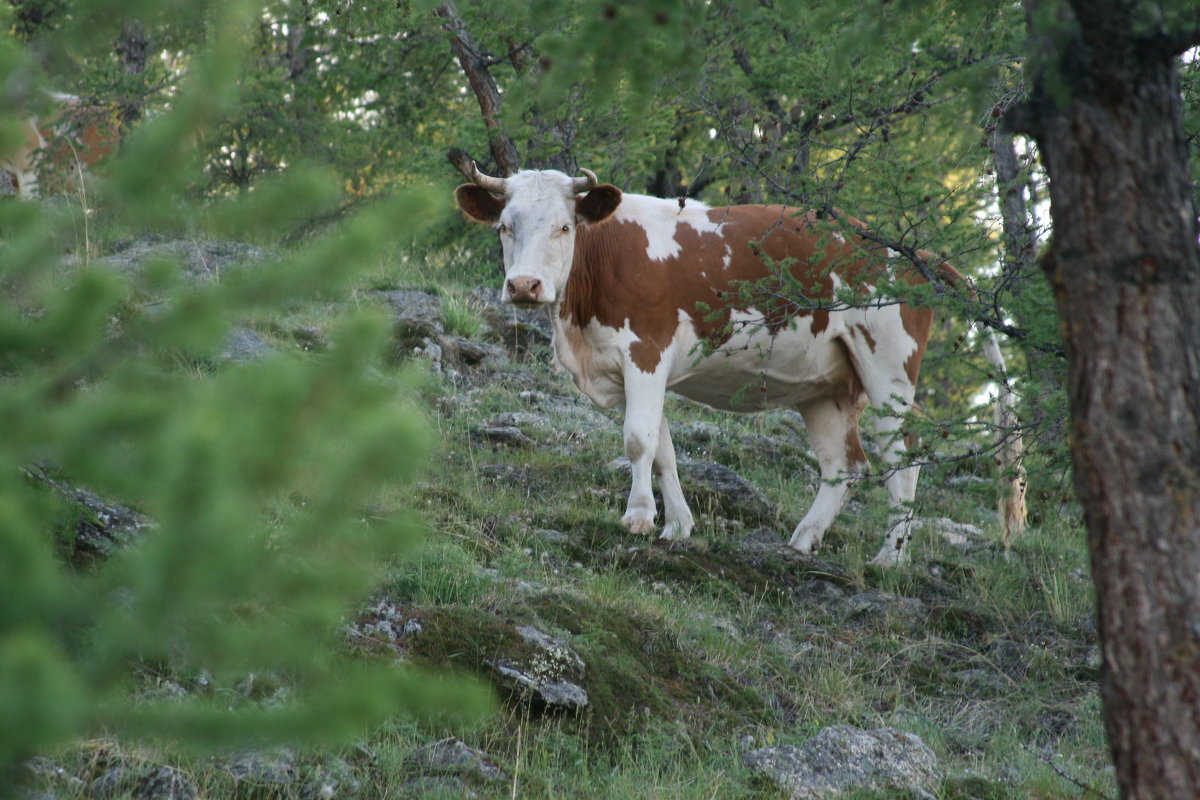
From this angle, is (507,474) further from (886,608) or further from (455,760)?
(455,760)

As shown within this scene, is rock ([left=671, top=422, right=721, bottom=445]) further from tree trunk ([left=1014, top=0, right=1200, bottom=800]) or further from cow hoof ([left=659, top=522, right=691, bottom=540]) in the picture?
tree trunk ([left=1014, top=0, right=1200, bottom=800])

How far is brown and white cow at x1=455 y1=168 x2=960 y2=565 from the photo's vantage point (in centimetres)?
800

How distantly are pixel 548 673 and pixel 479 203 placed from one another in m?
4.23

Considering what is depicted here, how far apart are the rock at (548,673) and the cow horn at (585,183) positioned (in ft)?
12.5

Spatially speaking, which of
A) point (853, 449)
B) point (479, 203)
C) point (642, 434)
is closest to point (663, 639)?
point (642, 434)

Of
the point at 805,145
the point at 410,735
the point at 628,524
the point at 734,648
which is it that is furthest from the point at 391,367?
the point at 628,524

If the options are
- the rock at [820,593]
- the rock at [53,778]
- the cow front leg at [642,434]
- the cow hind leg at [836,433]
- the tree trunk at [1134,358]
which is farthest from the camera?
the cow hind leg at [836,433]

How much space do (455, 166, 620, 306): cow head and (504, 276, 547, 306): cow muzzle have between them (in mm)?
27

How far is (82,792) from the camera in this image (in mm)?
3494

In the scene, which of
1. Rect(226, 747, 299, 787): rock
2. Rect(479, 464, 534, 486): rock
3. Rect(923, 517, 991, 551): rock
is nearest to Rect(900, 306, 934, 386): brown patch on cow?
Rect(923, 517, 991, 551): rock

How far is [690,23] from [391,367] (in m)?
1.40

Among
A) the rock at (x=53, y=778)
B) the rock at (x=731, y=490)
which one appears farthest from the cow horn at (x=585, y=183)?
the rock at (x=53, y=778)

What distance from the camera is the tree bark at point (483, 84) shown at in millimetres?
11969

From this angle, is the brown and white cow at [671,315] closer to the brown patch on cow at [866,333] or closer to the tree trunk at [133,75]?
the brown patch on cow at [866,333]
